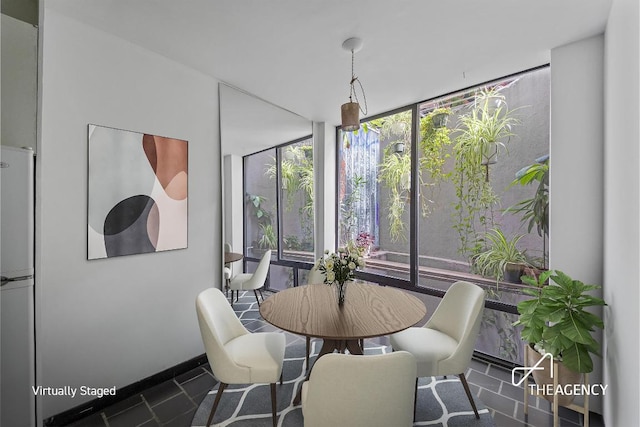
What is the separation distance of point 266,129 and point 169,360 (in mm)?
2438

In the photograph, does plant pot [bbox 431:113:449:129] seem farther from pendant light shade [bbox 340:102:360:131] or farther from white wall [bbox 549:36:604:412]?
pendant light shade [bbox 340:102:360:131]

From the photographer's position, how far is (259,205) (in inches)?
121

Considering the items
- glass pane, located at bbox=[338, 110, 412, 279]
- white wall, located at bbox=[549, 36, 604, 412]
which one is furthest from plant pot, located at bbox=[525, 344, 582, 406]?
glass pane, located at bbox=[338, 110, 412, 279]

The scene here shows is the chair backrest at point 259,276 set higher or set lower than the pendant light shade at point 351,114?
lower

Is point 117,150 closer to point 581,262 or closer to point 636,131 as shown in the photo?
point 636,131

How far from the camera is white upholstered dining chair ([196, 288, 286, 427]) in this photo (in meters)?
1.67

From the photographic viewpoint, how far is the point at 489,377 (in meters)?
2.39

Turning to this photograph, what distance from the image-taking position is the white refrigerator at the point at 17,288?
4.33 feet

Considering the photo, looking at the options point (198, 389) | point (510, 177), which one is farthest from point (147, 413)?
point (510, 177)

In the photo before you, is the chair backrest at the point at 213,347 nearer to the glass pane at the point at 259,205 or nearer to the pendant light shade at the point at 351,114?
the glass pane at the point at 259,205

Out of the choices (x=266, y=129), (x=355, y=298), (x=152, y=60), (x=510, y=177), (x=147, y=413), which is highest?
(x=152, y=60)

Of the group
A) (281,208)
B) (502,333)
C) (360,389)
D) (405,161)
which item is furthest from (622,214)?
(281,208)

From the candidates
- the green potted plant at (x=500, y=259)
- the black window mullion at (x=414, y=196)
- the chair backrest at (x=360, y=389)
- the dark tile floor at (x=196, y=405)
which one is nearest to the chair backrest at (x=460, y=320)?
the dark tile floor at (x=196, y=405)

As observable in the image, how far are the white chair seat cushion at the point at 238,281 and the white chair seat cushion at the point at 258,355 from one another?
806 millimetres
